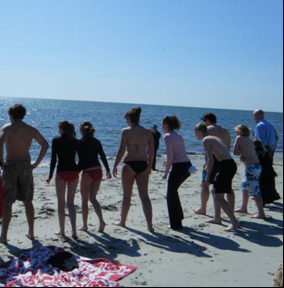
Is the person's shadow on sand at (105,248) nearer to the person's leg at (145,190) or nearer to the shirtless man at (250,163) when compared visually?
the person's leg at (145,190)

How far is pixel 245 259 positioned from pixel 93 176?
242 cm

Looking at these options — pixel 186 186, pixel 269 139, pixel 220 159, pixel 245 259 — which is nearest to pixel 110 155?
pixel 186 186

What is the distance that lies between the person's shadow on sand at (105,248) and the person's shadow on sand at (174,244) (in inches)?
11.0

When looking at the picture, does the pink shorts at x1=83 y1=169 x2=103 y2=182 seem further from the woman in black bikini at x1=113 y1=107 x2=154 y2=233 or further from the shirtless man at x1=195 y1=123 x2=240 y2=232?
the shirtless man at x1=195 y1=123 x2=240 y2=232

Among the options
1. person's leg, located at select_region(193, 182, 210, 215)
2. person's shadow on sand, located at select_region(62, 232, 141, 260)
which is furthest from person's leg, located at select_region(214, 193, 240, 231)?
person's shadow on sand, located at select_region(62, 232, 141, 260)

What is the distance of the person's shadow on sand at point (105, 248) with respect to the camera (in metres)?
5.20

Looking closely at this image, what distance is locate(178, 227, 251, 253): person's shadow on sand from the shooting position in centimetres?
552

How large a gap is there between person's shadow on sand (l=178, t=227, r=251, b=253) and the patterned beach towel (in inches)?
59.6

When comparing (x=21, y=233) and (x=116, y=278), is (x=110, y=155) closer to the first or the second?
(x=21, y=233)

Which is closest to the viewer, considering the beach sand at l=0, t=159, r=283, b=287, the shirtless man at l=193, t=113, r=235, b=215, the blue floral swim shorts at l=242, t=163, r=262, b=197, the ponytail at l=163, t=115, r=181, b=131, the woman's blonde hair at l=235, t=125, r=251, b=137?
the beach sand at l=0, t=159, r=283, b=287

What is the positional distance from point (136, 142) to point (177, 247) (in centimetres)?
161

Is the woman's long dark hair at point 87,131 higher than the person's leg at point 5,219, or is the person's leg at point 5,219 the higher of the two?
the woman's long dark hair at point 87,131

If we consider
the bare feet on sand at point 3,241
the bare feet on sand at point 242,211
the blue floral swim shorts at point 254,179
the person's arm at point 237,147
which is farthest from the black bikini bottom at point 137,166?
the bare feet on sand at point 242,211

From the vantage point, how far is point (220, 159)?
20.9 feet
